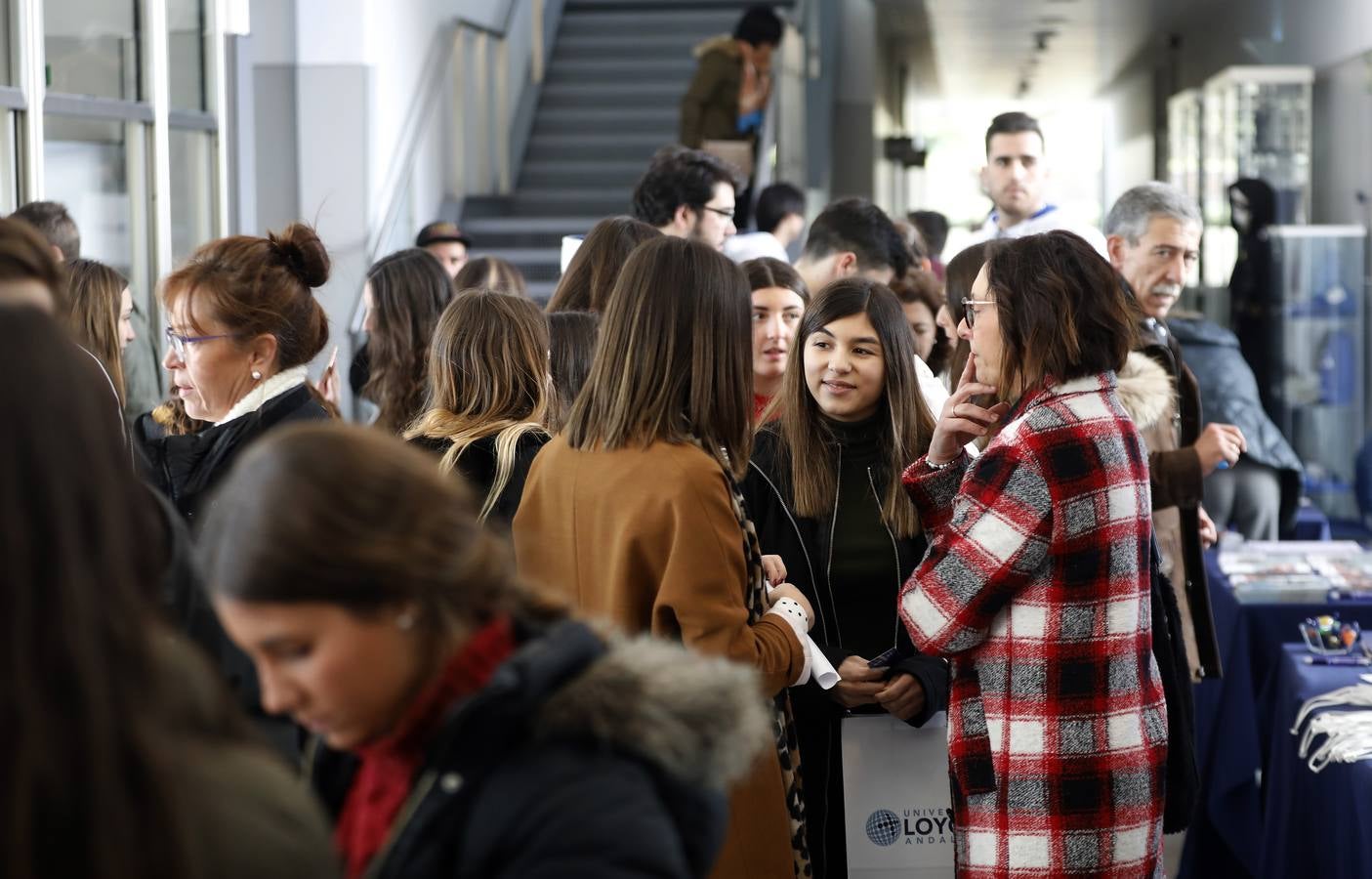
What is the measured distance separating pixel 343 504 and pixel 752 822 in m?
1.32

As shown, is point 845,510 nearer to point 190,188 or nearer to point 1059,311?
point 1059,311

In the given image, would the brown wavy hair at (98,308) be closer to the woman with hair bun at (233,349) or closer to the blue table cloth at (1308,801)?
the woman with hair bun at (233,349)

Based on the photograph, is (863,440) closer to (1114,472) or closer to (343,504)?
(1114,472)

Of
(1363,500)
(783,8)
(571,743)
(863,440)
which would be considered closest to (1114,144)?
(783,8)

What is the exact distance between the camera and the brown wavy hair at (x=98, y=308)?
3658 millimetres

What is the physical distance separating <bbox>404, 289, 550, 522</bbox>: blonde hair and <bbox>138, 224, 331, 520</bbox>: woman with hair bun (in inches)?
11.1

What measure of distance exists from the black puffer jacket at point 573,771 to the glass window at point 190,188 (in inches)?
283

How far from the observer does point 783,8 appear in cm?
1261

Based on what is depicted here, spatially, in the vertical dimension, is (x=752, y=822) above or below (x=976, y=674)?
below

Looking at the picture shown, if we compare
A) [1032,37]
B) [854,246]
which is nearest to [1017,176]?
[854,246]

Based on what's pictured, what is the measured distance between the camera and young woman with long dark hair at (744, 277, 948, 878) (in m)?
2.84

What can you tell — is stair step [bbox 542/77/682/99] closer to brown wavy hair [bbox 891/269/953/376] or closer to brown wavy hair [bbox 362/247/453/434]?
brown wavy hair [bbox 891/269/953/376]

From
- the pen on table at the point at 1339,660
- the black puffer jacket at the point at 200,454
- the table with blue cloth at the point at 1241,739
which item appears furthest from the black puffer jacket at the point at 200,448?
the table with blue cloth at the point at 1241,739

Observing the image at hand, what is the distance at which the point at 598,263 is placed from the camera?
385 cm
